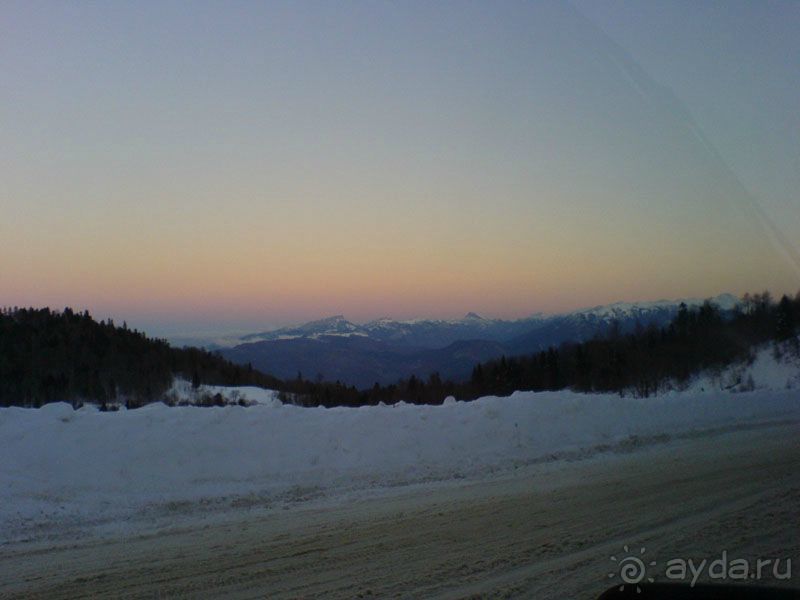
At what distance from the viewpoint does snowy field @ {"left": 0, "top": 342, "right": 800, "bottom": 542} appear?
11.3 m

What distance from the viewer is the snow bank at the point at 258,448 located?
11.7 meters

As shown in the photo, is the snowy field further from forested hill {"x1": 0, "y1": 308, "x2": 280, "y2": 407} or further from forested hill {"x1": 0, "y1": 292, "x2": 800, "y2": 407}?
forested hill {"x1": 0, "y1": 308, "x2": 280, "y2": 407}

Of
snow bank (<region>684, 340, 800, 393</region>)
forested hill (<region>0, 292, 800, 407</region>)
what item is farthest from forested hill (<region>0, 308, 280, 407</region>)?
snow bank (<region>684, 340, 800, 393</region>)

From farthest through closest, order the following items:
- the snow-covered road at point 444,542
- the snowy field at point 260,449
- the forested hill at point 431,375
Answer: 1. the forested hill at point 431,375
2. the snowy field at point 260,449
3. the snow-covered road at point 444,542

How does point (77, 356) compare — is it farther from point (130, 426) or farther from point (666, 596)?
point (666, 596)

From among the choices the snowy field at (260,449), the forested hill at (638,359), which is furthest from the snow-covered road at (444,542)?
the forested hill at (638,359)

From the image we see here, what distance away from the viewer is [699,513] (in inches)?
354

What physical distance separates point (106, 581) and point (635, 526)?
6.64m

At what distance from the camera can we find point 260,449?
14.3 meters

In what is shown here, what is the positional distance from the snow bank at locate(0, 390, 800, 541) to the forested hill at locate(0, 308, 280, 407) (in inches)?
2254

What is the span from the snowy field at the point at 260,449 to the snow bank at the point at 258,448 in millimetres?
33

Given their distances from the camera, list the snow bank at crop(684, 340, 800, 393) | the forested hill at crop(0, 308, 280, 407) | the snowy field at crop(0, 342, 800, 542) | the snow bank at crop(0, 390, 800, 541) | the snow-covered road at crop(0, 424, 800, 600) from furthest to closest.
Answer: the forested hill at crop(0, 308, 280, 407) → the snow bank at crop(684, 340, 800, 393) → the snow bank at crop(0, 390, 800, 541) → the snowy field at crop(0, 342, 800, 542) → the snow-covered road at crop(0, 424, 800, 600)

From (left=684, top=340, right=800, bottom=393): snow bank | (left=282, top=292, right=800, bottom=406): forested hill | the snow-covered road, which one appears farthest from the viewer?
(left=282, top=292, right=800, bottom=406): forested hill

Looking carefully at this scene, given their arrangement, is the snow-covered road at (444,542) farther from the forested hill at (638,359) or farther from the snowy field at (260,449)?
the forested hill at (638,359)
